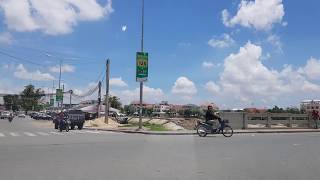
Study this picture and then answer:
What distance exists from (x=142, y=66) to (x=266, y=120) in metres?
11.4

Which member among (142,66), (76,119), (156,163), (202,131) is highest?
(142,66)

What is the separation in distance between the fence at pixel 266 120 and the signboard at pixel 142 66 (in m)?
6.71

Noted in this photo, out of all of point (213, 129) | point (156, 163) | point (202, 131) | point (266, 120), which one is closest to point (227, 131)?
point (213, 129)

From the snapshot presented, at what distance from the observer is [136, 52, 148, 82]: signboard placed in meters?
39.4

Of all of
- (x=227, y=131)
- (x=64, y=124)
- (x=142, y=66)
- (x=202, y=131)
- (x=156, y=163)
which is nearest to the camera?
(x=156, y=163)

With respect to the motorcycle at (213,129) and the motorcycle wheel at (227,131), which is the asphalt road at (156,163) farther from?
the motorcycle wheel at (227,131)

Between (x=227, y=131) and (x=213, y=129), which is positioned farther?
(x=227, y=131)

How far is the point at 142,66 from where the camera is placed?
130 feet

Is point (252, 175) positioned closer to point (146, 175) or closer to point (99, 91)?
point (146, 175)

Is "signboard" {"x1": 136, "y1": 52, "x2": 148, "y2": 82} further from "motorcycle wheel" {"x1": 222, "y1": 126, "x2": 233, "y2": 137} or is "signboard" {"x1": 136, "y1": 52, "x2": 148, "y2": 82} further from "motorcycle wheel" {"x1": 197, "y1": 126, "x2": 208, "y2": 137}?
"motorcycle wheel" {"x1": 222, "y1": 126, "x2": 233, "y2": 137}

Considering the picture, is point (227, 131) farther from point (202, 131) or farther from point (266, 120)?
point (266, 120)

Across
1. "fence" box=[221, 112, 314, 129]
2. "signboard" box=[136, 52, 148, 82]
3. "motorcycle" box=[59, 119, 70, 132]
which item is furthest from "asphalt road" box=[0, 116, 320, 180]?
"fence" box=[221, 112, 314, 129]

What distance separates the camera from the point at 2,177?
12008 millimetres

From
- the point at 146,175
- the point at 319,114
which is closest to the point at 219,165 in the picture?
the point at 146,175
